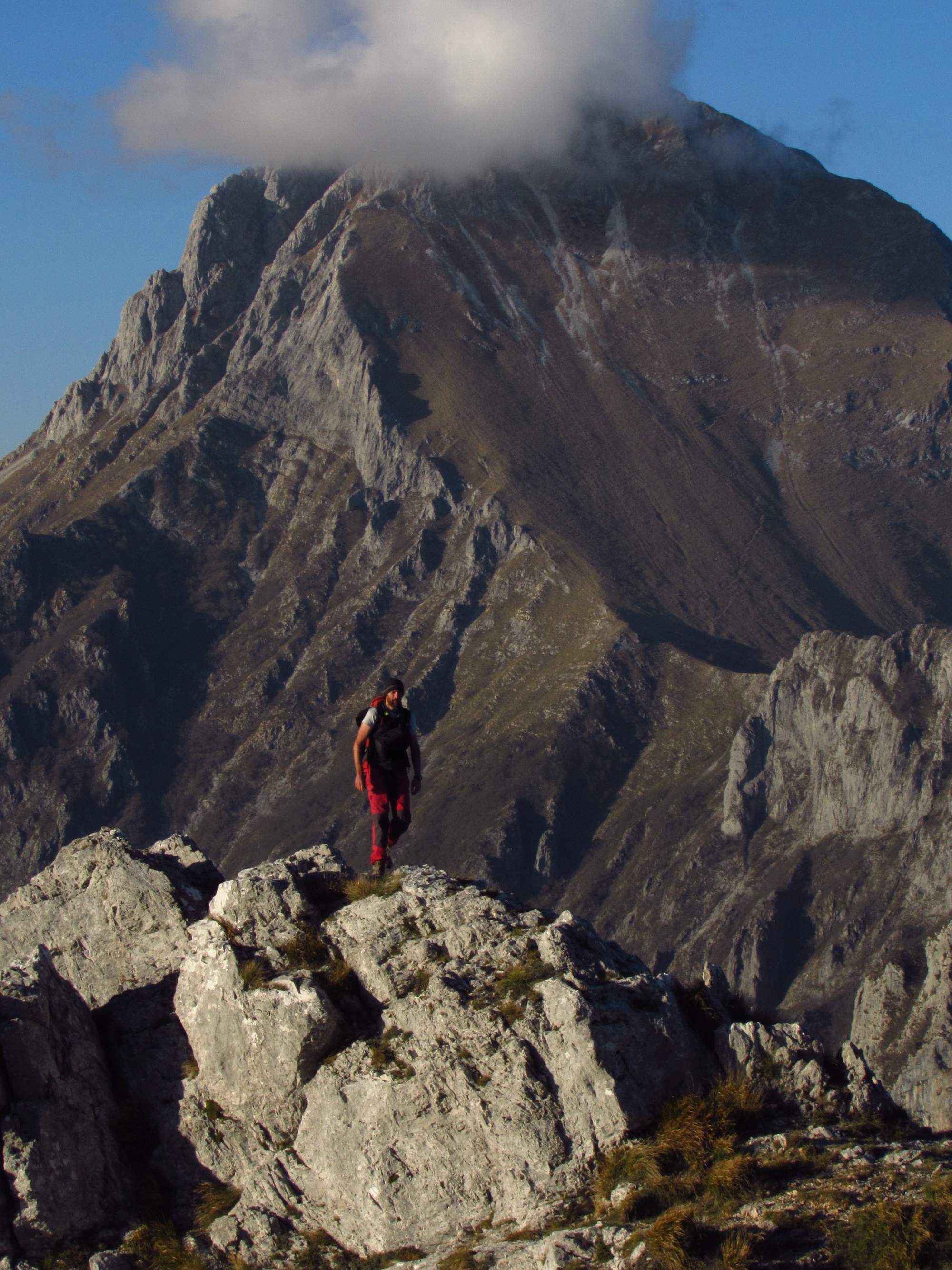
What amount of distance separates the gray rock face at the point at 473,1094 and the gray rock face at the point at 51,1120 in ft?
8.48

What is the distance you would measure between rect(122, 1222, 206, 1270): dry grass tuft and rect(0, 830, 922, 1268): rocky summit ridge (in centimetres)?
5

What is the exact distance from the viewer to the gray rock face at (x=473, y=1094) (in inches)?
902

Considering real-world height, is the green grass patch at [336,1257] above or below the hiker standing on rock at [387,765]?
below

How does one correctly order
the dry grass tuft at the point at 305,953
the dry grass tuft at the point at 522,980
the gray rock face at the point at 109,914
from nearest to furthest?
the dry grass tuft at the point at 522,980
the dry grass tuft at the point at 305,953
the gray rock face at the point at 109,914

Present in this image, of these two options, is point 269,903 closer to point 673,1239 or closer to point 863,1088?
point 673,1239

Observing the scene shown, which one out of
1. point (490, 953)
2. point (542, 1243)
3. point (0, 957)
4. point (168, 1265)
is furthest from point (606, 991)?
point (0, 957)

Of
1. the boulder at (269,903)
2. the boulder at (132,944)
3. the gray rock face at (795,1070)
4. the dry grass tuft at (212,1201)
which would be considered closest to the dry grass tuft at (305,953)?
the boulder at (269,903)

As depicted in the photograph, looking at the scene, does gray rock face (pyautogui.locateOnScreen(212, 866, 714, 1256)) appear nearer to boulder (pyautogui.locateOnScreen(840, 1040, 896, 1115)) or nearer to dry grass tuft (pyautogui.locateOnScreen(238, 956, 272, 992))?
dry grass tuft (pyautogui.locateOnScreen(238, 956, 272, 992))

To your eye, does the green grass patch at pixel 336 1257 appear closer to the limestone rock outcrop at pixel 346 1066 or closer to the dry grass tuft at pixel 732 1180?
the limestone rock outcrop at pixel 346 1066

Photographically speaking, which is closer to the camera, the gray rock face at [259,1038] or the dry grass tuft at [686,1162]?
the dry grass tuft at [686,1162]

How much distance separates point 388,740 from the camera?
100 feet

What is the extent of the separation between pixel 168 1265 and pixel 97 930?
866 centimetres

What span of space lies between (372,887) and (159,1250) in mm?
8256

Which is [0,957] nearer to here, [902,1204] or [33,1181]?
[33,1181]
